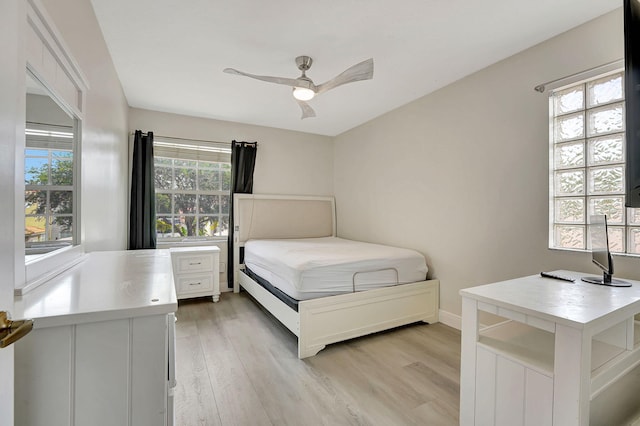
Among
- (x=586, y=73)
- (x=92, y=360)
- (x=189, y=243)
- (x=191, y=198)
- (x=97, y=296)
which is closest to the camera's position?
(x=92, y=360)

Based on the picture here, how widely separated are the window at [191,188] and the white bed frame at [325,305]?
37 cm

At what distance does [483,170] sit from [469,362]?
5.75 ft

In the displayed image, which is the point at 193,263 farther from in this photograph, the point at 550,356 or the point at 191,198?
the point at 550,356

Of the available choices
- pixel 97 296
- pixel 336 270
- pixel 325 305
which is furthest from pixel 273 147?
pixel 97 296

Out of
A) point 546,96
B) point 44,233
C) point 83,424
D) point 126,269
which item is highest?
point 546,96

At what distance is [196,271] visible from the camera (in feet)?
11.3

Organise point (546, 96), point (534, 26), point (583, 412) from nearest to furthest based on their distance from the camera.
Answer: point (583, 412)
point (534, 26)
point (546, 96)

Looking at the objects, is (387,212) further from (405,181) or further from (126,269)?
(126,269)

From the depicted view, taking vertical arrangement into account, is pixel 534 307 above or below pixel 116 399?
above

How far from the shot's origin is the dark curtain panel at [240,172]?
13.1ft

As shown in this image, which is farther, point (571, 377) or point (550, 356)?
point (550, 356)

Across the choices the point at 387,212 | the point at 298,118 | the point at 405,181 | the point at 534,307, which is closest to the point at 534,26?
the point at 405,181

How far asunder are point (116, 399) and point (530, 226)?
2624 mm

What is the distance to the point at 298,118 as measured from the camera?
3941 mm
